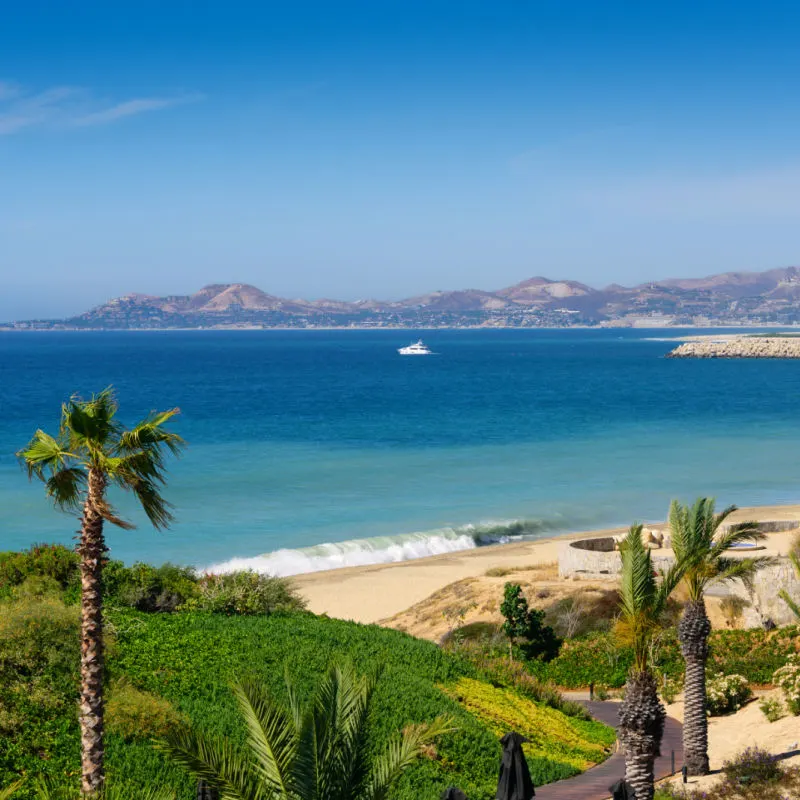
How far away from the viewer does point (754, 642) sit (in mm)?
25500

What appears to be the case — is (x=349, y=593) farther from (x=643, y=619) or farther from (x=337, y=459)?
(x=337, y=459)

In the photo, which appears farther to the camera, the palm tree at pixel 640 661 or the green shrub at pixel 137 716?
the green shrub at pixel 137 716

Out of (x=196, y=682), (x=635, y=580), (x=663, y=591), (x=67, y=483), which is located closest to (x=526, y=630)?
(x=196, y=682)

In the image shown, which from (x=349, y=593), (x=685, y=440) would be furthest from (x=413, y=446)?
(x=349, y=593)

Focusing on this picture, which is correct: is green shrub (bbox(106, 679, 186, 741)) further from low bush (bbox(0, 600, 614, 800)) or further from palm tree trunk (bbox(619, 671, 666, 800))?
palm tree trunk (bbox(619, 671, 666, 800))

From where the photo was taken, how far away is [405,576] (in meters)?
38.4

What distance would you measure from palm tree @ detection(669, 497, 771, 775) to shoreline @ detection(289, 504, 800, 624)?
13.9m

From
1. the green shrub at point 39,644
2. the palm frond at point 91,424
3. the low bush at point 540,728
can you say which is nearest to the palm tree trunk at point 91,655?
the palm frond at point 91,424

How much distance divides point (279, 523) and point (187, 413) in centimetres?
4900

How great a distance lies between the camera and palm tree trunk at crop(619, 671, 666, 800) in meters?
14.4

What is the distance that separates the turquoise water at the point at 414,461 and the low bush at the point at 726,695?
22180mm

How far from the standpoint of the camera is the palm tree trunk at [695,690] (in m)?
17.4

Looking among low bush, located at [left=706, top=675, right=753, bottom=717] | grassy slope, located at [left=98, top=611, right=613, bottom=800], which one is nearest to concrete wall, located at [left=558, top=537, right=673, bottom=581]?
low bush, located at [left=706, top=675, right=753, bottom=717]

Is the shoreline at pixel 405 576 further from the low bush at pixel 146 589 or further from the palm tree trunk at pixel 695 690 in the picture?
the palm tree trunk at pixel 695 690
